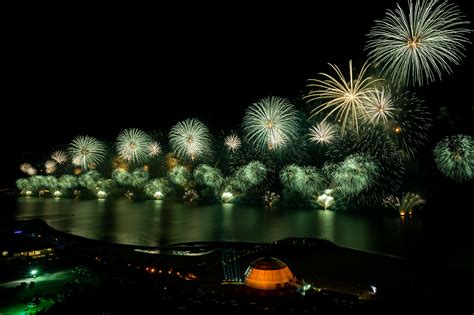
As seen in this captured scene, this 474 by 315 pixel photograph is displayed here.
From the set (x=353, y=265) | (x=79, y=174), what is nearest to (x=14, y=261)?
(x=353, y=265)

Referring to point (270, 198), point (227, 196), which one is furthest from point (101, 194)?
point (270, 198)

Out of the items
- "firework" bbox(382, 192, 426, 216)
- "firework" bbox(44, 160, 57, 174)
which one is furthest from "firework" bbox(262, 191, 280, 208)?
"firework" bbox(44, 160, 57, 174)

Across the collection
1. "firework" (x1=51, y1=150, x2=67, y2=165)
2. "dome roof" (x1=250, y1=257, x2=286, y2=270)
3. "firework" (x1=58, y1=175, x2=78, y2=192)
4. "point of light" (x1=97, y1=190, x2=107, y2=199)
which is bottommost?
"dome roof" (x1=250, y1=257, x2=286, y2=270)

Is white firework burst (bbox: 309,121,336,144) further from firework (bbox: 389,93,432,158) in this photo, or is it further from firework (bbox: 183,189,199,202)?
firework (bbox: 183,189,199,202)

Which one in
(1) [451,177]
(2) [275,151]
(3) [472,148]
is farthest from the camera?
(2) [275,151]

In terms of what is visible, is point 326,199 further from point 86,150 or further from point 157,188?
point 86,150

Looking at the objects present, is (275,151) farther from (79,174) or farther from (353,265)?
(79,174)

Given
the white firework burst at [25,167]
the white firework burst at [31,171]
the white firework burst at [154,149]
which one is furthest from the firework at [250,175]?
the white firework burst at [25,167]
